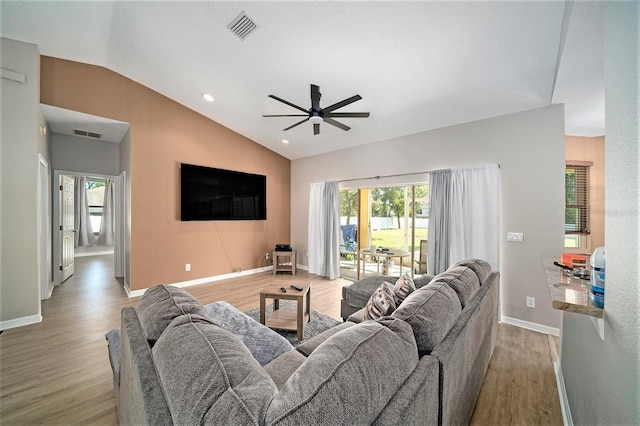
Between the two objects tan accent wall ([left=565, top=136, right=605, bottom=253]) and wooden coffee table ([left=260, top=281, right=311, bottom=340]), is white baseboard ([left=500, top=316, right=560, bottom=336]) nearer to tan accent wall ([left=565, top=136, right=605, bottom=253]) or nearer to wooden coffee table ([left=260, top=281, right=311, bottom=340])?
tan accent wall ([left=565, top=136, right=605, bottom=253])

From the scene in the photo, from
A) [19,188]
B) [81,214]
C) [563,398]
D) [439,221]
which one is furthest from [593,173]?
[81,214]

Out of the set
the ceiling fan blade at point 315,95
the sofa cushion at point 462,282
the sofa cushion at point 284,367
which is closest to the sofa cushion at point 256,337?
the sofa cushion at point 284,367

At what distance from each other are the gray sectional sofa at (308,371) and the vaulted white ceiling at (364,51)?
2199mm

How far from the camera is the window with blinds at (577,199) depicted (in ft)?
13.0

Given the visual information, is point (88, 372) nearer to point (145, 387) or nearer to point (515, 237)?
point (145, 387)

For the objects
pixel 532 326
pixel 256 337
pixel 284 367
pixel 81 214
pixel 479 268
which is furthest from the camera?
pixel 81 214

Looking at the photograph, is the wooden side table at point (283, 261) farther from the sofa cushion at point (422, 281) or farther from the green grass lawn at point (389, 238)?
the sofa cushion at point (422, 281)

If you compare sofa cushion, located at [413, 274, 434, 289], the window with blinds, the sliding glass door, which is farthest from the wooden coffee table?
the window with blinds

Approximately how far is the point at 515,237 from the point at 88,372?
15.2ft

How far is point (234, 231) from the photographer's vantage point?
17.2ft

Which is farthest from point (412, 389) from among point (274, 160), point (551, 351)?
point (274, 160)

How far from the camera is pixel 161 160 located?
4.28m

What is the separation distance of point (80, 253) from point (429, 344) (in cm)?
1005

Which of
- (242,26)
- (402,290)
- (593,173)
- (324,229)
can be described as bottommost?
(402,290)
